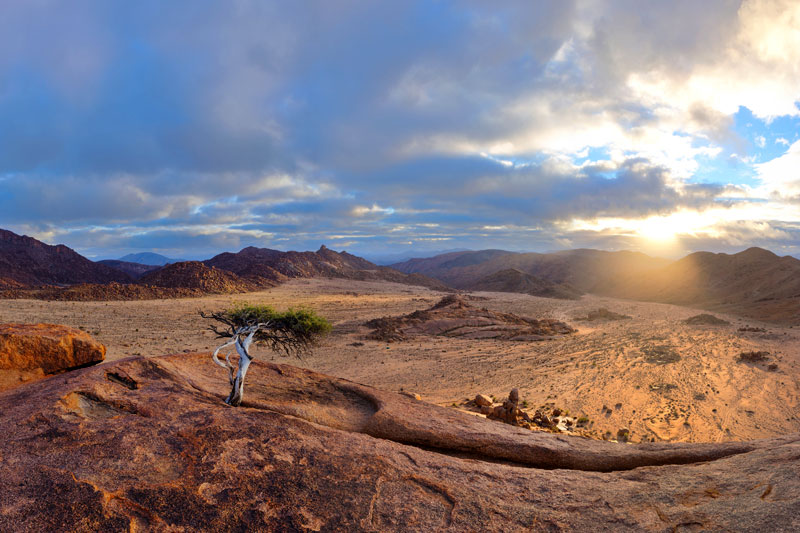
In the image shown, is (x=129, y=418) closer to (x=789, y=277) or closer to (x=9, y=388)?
(x=9, y=388)

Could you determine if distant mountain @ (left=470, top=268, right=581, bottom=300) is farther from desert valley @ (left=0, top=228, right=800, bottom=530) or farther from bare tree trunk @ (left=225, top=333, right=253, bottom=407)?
bare tree trunk @ (left=225, top=333, right=253, bottom=407)

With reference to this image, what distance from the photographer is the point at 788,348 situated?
2467 cm

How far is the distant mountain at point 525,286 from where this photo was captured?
78188 mm

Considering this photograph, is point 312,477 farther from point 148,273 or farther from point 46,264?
point 46,264

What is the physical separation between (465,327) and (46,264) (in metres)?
104

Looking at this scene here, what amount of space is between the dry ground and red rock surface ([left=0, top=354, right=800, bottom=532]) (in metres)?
7.62

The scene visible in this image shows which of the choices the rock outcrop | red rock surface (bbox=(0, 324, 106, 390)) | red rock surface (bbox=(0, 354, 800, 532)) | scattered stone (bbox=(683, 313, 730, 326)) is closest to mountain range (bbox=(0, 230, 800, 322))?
scattered stone (bbox=(683, 313, 730, 326))

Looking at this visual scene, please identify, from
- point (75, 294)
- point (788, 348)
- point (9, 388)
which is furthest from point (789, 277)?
point (75, 294)

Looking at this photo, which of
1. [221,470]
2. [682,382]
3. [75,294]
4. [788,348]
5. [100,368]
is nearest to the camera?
[221,470]

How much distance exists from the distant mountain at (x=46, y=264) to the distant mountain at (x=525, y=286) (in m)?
90.4

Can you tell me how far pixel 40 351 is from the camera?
9.45 meters

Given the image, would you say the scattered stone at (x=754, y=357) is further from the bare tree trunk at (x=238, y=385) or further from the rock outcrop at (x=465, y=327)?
the bare tree trunk at (x=238, y=385)

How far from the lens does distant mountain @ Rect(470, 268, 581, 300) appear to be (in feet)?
257

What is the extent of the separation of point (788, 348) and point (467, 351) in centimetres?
2115
